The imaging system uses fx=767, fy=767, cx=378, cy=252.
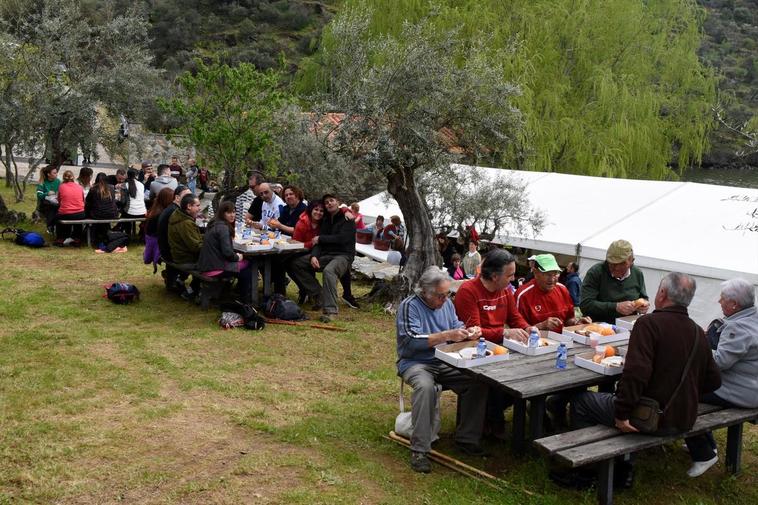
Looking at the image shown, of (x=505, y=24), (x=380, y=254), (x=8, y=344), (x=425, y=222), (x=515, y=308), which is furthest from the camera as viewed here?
(x=505, y=24)

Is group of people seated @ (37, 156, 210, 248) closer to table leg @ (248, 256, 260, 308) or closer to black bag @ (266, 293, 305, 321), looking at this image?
table leg @ (248, 256, 260, 308)

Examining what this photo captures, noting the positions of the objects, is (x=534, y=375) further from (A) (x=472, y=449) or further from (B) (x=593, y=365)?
(A) (x=472, y=449)

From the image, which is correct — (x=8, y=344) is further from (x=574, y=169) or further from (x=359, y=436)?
(x=574, y=169)

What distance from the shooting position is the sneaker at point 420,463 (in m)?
4.91

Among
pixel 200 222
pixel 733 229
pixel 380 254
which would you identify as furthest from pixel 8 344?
pixel 733 229

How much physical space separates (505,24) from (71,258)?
1318 centimetres

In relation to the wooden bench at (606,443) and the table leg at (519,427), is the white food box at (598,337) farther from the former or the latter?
the wooden bench at (606,443)

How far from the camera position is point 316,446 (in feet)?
17.2

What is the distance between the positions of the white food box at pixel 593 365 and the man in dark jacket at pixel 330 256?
4215 millimetres

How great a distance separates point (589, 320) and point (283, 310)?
3792mm

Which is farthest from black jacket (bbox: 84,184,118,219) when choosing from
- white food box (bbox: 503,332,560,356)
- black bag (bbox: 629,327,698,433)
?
black bag (bbox: 629,327,698,433)

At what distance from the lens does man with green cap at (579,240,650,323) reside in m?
6.15

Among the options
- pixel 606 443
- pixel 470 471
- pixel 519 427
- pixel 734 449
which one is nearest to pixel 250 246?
pixel 519 427

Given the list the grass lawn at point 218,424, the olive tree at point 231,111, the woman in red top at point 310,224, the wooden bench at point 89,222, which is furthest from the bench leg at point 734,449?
the wooden bench at point 89,222
